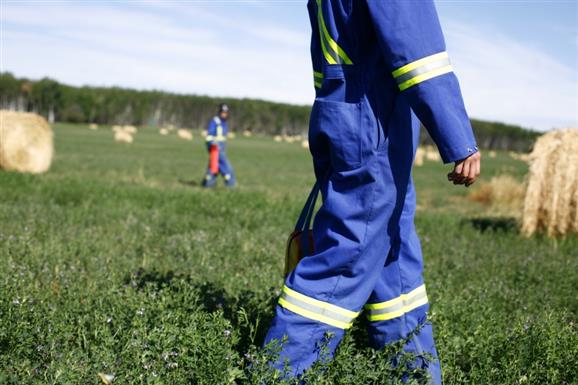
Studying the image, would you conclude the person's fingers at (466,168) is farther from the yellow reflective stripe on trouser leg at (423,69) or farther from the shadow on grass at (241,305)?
the shadow on grass at (241,305)

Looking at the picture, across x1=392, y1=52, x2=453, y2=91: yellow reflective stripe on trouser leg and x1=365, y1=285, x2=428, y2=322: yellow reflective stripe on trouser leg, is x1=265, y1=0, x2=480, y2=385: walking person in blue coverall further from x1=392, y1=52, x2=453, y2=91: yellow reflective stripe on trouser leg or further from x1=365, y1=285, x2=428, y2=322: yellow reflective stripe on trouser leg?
x1=365, y1=285, x2=428, y2=322: yellow reflective stripe on trouser leg

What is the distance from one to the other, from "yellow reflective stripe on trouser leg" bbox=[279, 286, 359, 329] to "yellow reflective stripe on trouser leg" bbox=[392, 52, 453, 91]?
1053 mm

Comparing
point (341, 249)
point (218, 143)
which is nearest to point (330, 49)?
point (341, 249)

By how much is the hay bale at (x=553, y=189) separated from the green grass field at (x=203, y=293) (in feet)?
1.00

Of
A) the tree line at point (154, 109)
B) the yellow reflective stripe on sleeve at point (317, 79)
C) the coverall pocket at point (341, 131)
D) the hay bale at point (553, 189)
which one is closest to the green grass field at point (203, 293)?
the hay bale at point (553, 189)

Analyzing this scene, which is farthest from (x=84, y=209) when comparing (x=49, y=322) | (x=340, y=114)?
(x=340, y=114)

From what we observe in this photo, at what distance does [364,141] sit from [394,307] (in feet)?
3.02

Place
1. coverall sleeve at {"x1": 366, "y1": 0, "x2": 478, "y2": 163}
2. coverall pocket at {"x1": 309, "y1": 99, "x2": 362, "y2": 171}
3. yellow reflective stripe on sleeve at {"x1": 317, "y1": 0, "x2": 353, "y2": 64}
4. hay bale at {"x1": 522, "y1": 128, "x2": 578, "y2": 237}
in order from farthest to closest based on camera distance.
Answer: hay bale at {"x1": 522, "y1": 128, "x2": 578, "y2": 237} → yellow reflective stripe on sleeve at {"x1": 317, "y1": 0, "x2": 353, "y2": 64} → coverall pocket at {"x1": 309, "y1": 99, "x2": 362, "y2": 171} → coverall sleeve at {"x1": 366, "y1": 0, "x2": 478, "y2": 163}

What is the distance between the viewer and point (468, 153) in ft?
9.40

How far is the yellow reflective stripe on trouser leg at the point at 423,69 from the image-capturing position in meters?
2.83

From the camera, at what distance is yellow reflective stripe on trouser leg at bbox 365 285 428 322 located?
3307mm

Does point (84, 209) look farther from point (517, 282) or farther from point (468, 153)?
point (468, 153)

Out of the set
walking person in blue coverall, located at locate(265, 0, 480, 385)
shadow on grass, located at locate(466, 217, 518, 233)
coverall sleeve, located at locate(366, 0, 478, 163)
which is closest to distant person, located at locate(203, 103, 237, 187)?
shadow on grass, located at locate(466, 217, 518, 233)

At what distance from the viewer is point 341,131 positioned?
9.65ft
